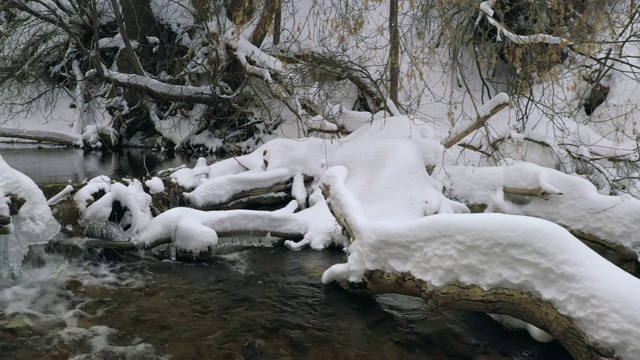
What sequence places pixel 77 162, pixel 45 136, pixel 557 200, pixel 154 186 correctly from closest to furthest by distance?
1. pixel 557 200
2. pixel 154 186
3. pixel 77 162
4. pixel 45 136

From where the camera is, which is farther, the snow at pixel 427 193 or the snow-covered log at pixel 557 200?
the snow-covered log at pixel 557 200

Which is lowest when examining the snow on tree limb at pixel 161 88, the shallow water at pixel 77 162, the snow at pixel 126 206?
the shallow water at pixel 77 162

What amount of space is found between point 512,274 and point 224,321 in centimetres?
237

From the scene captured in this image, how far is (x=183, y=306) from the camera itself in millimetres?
4375

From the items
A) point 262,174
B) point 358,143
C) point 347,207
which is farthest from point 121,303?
point 358,143

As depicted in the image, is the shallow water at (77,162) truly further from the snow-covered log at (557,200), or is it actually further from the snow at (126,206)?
the snow-covered log at (557,200)

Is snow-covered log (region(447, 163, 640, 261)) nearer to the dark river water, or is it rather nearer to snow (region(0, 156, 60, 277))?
the dark river water

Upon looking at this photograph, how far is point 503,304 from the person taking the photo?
3.18 metres

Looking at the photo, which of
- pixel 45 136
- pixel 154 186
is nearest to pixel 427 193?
pixel 154 186

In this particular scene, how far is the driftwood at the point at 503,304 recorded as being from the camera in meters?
2.72

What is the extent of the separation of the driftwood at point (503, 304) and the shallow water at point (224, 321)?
0.44 m

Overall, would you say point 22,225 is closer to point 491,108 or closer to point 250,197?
point 250,197

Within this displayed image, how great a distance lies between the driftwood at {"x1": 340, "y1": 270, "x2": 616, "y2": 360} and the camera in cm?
272

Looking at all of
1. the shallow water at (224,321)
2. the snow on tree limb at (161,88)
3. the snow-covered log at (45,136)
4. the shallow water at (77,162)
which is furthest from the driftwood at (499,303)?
the snow-covered log at (45,136)
